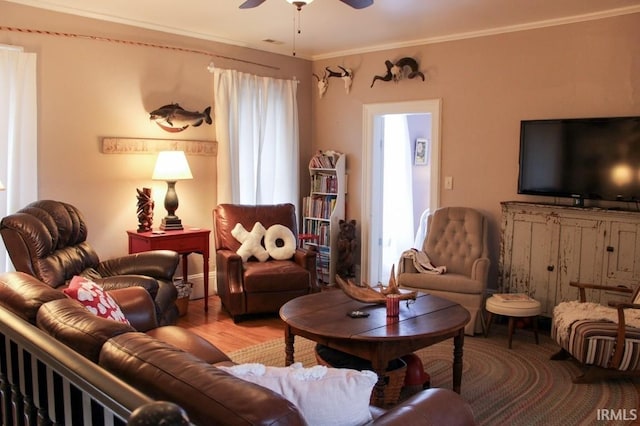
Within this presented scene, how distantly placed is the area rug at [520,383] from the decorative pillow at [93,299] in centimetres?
145

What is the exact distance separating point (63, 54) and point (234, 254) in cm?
218

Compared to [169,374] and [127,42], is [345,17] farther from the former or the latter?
[169,374]

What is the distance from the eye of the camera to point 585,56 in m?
4.66

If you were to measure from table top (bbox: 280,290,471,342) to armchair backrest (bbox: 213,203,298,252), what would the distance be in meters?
1.78

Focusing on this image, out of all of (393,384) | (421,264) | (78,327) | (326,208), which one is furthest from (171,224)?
(78,327)

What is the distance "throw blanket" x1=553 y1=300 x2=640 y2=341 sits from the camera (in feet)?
12.3

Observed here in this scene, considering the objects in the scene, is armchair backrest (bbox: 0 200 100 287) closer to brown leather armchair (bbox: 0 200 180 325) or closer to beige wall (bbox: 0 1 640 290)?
brown leather armchair (bbox: 0 200 180 325)

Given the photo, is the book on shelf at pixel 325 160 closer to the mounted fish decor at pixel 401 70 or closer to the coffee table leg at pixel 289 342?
the mounted fish decor at pixel 401 70

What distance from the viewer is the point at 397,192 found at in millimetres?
7074

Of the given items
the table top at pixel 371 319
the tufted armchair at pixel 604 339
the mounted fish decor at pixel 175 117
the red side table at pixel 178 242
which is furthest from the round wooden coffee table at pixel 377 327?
the mounted fish decor at pixel 175 117

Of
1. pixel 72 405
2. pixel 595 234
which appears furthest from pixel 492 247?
pixel 72 405

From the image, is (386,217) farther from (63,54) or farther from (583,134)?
(63,54)

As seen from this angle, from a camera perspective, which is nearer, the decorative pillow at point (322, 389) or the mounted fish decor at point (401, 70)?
the decorative pillow at point (322, 389)

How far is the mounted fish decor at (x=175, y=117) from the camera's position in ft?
17.0
